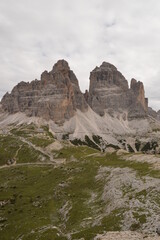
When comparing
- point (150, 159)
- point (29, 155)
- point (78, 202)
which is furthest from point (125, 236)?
point (29, 155)

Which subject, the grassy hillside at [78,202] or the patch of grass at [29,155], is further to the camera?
the patch of grass at [29,155]

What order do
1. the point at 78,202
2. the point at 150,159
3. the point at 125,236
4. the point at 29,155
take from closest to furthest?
the point at 125,236
the point at 78,202
the point at 150,159
the point at 29,155

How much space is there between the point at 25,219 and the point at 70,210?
1078 centimetres

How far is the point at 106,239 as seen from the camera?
4072cm

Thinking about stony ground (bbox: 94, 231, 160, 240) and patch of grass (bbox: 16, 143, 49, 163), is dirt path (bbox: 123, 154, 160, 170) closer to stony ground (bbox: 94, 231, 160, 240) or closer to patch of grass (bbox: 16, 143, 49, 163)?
stony ground (bbox: 94, 231, 160, 240)

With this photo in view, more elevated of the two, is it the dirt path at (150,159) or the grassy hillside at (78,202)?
the dirt path at (150,159)

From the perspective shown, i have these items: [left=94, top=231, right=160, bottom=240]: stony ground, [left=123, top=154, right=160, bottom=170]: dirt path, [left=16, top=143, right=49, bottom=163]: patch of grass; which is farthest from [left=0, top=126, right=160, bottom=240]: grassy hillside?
[left=16, top=143, right=49, bottom=163]: patch of grass

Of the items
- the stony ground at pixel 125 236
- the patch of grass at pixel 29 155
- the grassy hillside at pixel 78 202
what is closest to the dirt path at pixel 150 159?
the grassy hillside at pixel 78 202

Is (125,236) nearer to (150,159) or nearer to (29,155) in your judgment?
(150,159)

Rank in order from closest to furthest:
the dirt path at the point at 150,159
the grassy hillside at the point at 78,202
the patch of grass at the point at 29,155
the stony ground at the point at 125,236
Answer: the stony ground at the point at 125,236
the grassy hillside at the point at 78,202
the dirt path at the point at 150,159
the patch of grass at the point at 29,155

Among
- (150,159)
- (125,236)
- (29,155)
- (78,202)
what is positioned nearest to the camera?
(125,236)

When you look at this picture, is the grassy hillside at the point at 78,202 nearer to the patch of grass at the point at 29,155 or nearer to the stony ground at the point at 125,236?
the stony ground at the point at 125,236

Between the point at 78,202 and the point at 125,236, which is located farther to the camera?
the point at 78,202

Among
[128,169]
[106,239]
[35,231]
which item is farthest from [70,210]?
[128,169]
